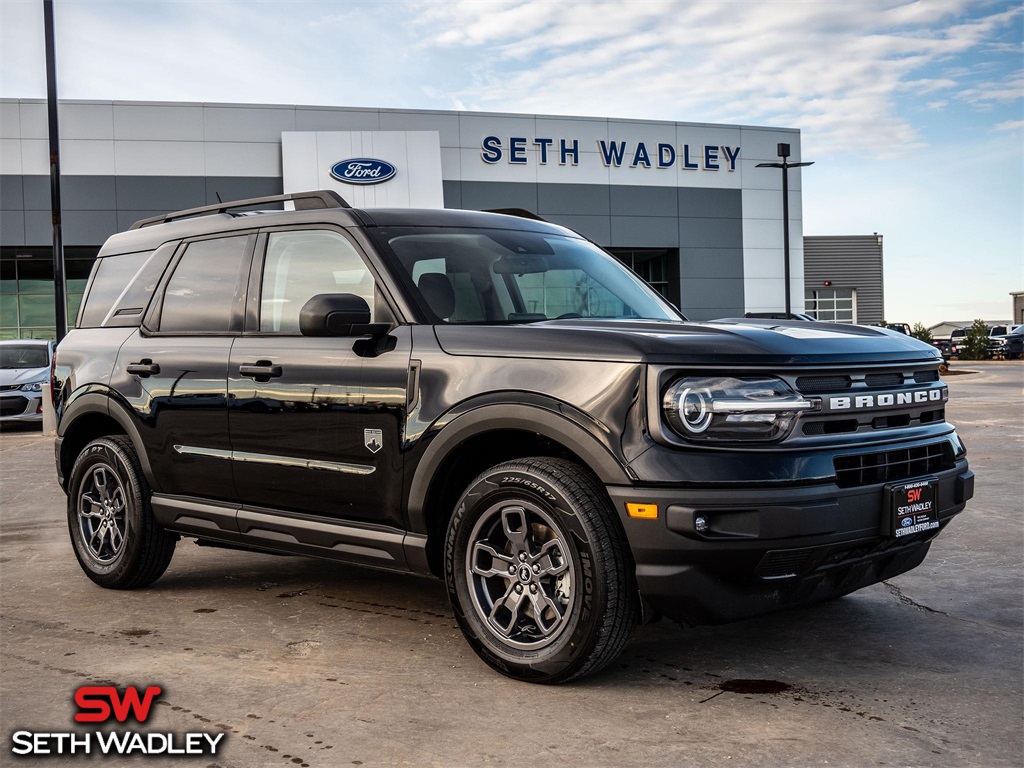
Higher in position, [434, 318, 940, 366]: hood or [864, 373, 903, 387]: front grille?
[434, 318, 940, 366]: hood

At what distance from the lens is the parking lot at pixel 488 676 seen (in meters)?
3.37

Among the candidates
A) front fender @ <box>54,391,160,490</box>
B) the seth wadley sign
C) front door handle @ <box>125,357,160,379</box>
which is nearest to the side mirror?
front door handle @ <box>125,357,160,379</box>

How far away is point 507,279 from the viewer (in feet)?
16.1

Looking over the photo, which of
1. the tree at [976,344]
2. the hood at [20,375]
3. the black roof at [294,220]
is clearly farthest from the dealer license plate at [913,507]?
the tree at [976,344]

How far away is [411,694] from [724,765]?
4.03ft

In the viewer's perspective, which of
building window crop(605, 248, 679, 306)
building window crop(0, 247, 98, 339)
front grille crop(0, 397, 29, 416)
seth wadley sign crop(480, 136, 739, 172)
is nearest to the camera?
front grille crop(0, 397, 29, 416)

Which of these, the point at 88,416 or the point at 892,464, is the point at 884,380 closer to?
the point at 892,464

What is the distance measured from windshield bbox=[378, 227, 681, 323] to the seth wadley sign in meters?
31.1

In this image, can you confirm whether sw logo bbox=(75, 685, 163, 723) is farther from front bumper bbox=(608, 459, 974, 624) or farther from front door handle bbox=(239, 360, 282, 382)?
front bumper bbox=(608, 459, 974, 624)

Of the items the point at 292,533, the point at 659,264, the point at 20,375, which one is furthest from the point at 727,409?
the point at 659,264

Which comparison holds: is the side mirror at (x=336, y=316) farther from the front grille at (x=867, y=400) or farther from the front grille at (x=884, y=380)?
the front grille at (x=884, y=380)

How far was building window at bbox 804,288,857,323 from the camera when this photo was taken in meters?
57.6

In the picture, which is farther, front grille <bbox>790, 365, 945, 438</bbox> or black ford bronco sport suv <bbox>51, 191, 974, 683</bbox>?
front grille <bbox>790, 365, 945, 438</bbox>

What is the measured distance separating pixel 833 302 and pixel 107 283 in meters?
55.3
